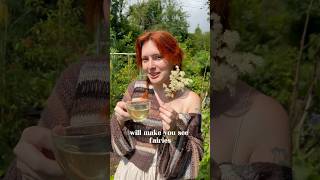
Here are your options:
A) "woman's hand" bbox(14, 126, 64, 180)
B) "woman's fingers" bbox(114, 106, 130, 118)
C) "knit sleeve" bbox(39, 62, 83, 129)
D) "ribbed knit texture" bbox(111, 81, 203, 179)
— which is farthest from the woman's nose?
"woman's hand" bbox(14, 126, 64, 180)

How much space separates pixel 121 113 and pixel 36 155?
0.66 meters

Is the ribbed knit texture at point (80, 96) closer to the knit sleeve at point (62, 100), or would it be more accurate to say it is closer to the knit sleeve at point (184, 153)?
the knit sleeve at point (62, 100)

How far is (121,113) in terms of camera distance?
11.8 feet

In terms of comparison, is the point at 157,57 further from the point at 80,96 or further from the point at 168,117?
the point at 80,96

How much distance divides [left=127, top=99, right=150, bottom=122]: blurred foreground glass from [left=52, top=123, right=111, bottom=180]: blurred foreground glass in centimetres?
20

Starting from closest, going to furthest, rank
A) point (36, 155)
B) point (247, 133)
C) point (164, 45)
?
1. point (164, 45)
2. point (247, 133)
3. point (36, 155)

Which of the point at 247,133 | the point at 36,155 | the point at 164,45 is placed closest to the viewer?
the point at 164,45

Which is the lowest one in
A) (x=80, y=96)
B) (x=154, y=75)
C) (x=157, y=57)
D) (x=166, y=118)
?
(x=166, y=118)

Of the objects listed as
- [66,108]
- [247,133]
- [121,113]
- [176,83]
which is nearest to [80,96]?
[66,108]

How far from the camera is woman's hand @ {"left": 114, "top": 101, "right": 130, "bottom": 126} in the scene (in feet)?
11.8

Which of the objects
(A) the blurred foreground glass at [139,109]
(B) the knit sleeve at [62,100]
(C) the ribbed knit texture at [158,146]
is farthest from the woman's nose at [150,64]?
(B) the knit sleeve at [62,100]

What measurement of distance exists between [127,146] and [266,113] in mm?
890

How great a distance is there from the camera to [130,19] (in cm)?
360

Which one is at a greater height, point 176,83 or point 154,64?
point 154,64
